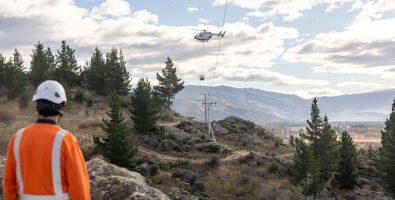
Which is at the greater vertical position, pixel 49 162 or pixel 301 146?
pixel 49 162

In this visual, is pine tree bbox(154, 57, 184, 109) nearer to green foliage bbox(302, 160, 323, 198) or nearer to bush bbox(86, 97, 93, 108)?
bush bbox(86, 97, 93, 108)

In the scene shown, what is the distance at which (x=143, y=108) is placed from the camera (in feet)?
134

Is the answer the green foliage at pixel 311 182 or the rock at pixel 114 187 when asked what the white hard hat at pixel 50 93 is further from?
the green foliage at pixel 311 182

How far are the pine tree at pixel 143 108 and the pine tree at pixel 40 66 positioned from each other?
73.5 ft

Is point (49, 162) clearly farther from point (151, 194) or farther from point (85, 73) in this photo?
point (85, 73)

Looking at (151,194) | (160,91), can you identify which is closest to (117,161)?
(151,194)

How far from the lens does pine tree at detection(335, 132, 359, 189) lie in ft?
143

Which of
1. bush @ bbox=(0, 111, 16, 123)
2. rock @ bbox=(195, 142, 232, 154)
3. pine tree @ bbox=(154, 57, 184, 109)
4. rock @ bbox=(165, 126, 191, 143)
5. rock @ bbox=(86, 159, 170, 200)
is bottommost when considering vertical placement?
rock @ bbox=(195, 142, 232, 154)

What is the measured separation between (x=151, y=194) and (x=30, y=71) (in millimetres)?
65056

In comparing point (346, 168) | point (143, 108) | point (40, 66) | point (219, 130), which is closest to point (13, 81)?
point (40, 66)

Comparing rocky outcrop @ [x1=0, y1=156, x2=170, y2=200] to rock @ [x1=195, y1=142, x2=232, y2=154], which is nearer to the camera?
rocky outcrop @ [x1=0, y1=156, x2=170, y2=200]

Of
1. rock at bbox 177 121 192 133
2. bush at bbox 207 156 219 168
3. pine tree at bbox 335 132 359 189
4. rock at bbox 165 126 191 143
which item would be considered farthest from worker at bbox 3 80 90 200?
pine tree at bbox 335 132 359 189

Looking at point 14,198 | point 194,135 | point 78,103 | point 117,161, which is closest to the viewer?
point 14,198

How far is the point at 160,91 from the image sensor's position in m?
70.9
